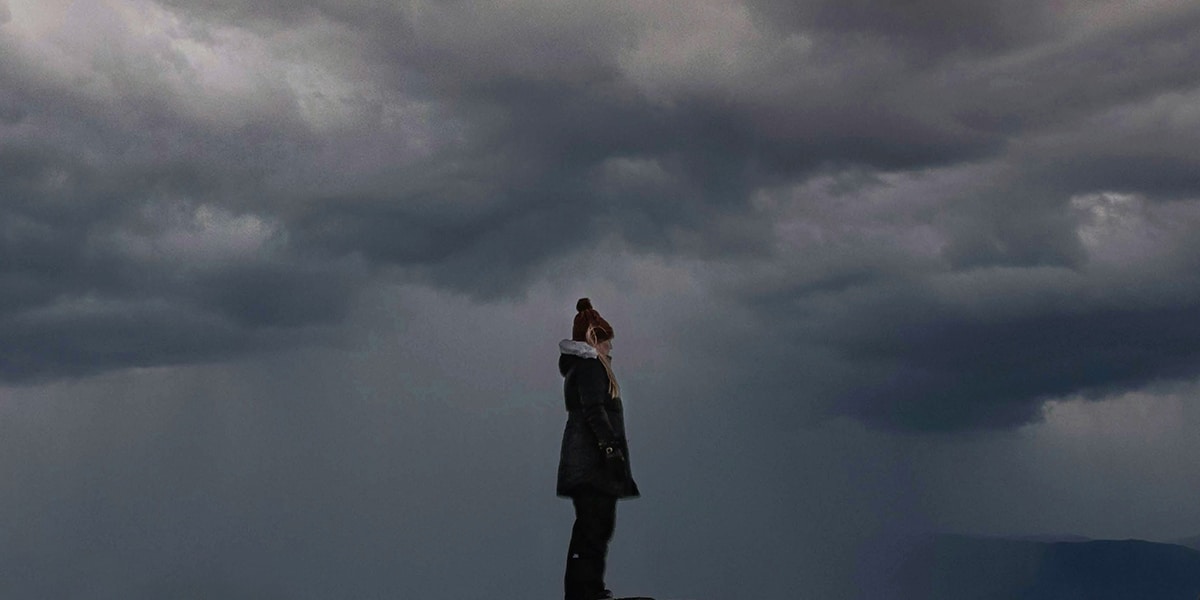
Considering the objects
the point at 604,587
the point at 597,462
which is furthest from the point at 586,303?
the point at 604,587

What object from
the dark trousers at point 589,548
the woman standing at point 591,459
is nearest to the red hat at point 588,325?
the woman standing at point 591,459

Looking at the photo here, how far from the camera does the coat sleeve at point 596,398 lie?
1489 centimetres

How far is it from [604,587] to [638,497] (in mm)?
1260

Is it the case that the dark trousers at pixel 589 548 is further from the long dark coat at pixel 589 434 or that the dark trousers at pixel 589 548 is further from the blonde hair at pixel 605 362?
the blonde hair at pixel 605 362

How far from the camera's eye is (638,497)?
50.6 ft

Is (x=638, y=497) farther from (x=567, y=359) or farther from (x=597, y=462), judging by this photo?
(x=567, y=359)

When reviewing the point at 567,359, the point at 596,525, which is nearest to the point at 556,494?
the point at 596,525

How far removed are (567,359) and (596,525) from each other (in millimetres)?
2195

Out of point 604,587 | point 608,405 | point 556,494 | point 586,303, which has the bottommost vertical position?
point 604,587

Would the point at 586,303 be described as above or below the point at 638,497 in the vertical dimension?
above

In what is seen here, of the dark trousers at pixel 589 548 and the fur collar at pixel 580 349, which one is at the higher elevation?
the fur collar at pixel 580 349

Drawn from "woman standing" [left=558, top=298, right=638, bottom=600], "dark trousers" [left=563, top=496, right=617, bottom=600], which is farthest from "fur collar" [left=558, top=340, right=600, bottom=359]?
"dark trousers" [left=563, top=496, right=617, bottom=600]

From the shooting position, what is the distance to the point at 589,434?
15.1 m

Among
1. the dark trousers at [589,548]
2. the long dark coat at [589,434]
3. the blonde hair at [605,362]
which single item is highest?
the blonde hair at [605,362]
